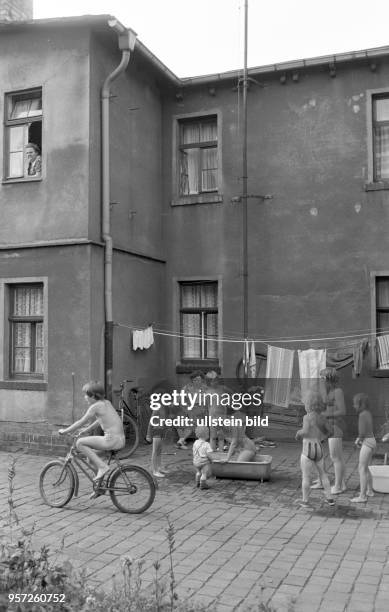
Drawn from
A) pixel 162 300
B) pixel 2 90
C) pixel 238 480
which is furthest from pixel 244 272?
pixel 2 90

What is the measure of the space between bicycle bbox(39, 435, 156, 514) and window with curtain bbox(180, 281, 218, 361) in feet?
21.1

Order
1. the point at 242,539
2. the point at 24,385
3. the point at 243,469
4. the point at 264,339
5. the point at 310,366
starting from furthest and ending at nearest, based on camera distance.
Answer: the point at 264,339 → the point at 310,366 → the point at 24,385 → the point at 243,469 → the point at 242,539

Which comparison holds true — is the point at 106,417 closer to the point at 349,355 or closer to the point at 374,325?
the point at 349,355

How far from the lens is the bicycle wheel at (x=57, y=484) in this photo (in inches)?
333

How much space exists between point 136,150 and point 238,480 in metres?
7.59

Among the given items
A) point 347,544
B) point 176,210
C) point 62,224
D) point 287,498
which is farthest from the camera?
point 176,210

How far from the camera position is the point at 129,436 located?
41.8 ft

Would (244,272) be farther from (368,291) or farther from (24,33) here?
(24,33)

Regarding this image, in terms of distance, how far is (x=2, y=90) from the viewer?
13.1 meters

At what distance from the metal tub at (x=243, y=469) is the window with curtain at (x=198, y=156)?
23.2ft

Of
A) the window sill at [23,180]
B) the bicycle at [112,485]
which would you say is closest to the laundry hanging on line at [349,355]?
the bicycle at [112,485]

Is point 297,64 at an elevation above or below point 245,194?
above

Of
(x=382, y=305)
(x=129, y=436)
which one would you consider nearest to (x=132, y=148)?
(x=129, y=436)

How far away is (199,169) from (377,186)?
4.14 meters
